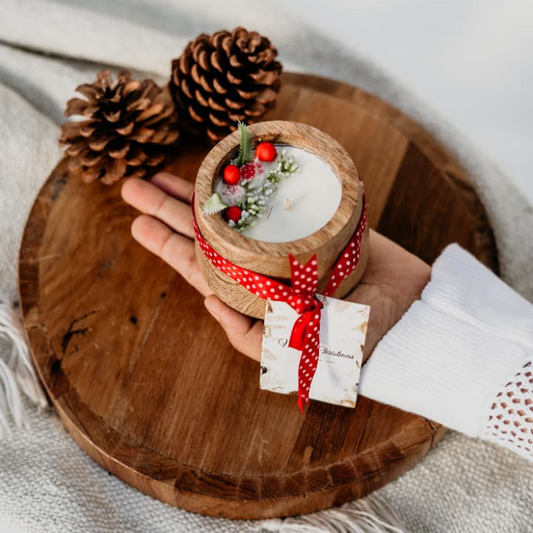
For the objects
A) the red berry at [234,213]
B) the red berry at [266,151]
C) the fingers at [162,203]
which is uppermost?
the red berry at [266,151]

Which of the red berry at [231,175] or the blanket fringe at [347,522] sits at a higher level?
the red berry at [231,175]

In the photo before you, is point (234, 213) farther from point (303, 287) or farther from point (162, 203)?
point (162, 203)

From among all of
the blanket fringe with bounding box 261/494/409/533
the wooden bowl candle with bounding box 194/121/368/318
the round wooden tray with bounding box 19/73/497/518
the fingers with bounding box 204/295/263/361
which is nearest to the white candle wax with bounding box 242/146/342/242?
the wooden bowl candle with bounding box 194/121/368/318

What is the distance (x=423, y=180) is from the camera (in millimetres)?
982

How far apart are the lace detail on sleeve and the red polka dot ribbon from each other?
0.22 m

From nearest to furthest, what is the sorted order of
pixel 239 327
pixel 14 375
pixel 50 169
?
pixel 239 327
pixel 14 375
pixel 50 169

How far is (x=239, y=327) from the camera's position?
30.4 inches

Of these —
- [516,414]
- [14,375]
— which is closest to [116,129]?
[14,375]

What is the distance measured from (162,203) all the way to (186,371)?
226mm

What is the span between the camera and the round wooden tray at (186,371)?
79 cm

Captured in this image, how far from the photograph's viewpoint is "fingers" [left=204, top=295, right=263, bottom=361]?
766 mm

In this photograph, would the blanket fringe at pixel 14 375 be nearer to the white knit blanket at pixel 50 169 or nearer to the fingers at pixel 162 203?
the white knit blanket at pixel 50 169

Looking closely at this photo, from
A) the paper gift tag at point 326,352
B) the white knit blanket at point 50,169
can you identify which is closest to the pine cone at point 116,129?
the white knit blanket at point 50,169

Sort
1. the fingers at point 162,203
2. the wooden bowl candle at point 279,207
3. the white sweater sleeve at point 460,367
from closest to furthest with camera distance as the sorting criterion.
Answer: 1. the wooden bowl candle at point 279,207
2. the white sweater sleeve at point 460,367
3. the fingers at point 162,203
